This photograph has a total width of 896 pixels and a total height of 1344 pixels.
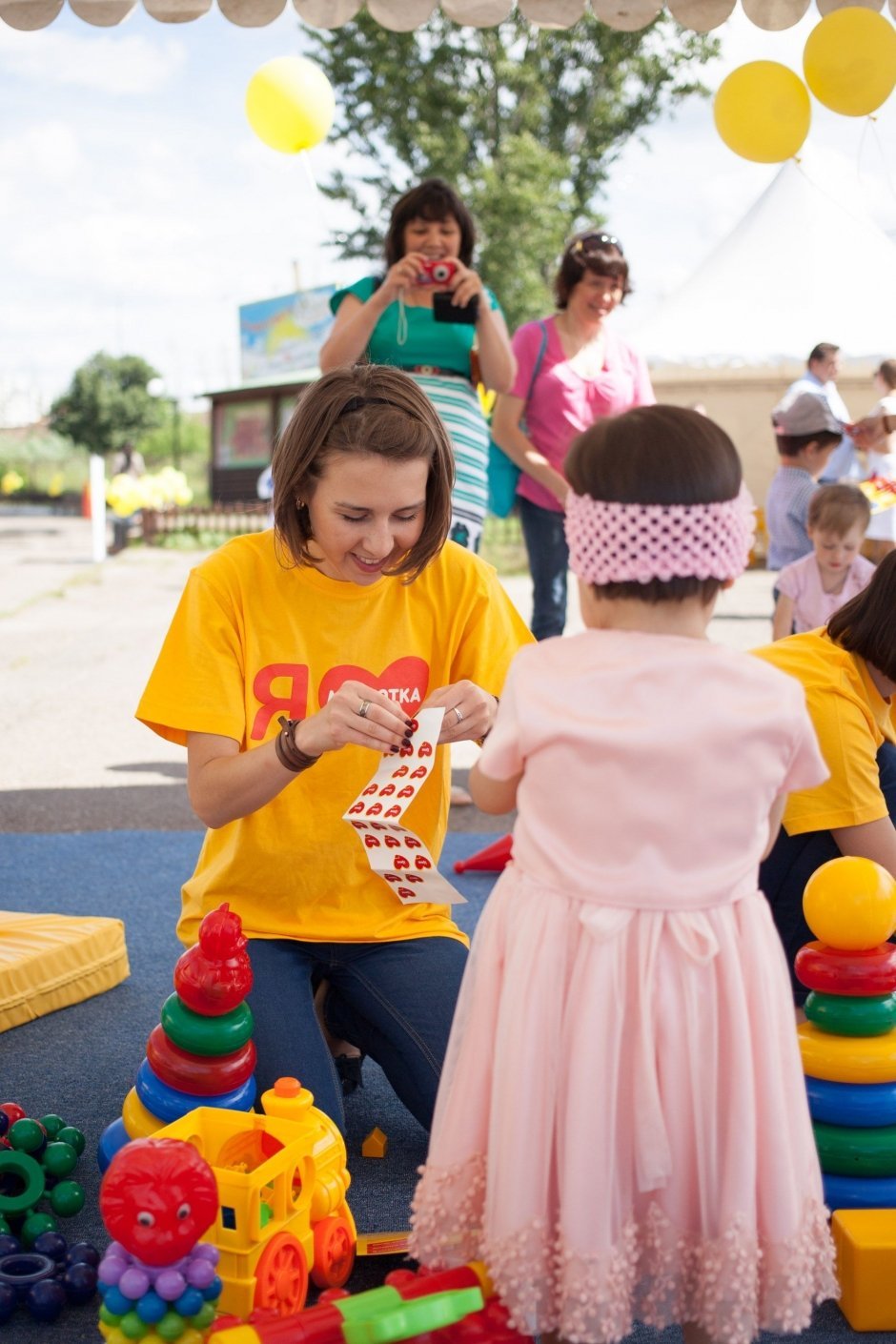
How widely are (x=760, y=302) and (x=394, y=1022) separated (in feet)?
39.1

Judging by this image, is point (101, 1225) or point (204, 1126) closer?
point (204, 1126)

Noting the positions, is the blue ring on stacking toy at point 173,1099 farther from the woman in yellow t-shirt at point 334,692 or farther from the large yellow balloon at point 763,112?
the large yellow balloon at point 763,112

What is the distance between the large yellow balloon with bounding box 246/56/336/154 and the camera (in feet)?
18.6

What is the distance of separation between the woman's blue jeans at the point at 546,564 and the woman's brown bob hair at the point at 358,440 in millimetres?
2494

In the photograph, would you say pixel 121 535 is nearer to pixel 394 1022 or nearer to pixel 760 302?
pixel 760 302

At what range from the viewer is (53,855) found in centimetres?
432

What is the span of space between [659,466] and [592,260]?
3.24 metres

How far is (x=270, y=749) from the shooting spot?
2070mm

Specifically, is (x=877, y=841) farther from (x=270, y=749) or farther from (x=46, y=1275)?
(x=46, y=1275)

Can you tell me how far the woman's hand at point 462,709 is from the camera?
2.09 metres

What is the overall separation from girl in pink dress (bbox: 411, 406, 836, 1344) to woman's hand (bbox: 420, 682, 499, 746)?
0.51m

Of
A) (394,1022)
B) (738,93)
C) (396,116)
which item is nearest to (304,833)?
(394,1022)

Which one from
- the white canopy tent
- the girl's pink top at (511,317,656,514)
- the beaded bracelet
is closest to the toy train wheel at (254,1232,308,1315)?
the beaded bracelet

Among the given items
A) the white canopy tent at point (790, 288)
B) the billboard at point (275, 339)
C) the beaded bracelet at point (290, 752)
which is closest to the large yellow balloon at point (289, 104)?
the beaded bracelet at point (290, 752)
